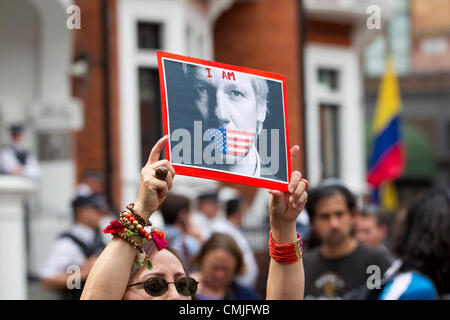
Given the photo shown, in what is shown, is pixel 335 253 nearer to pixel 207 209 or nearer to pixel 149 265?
pixel 149 265

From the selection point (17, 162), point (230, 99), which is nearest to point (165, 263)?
point (230, 99)

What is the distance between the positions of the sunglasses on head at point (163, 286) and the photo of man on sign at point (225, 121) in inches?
17.5

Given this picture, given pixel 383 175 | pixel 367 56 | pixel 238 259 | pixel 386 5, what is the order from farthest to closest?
pixel 367 56 < pixel 386 5 < pixel 383 175 < pixel 238 259

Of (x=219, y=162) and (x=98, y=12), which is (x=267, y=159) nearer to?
(x=219, y=162)

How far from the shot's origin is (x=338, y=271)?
3.93m

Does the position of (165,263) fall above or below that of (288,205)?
below

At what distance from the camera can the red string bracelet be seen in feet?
7.95

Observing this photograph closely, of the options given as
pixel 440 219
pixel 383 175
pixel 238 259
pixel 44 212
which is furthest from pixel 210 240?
pixel 383 175

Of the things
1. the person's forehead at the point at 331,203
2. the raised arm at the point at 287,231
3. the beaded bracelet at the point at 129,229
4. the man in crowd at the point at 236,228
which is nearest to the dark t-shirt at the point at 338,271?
the person's forehead at the point at 331,203

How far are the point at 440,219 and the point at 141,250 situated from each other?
180cm

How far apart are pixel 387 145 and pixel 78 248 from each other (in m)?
9.55

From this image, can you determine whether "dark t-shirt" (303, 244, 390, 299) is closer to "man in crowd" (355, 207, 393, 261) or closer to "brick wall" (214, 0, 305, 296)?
"man in crowd" (355, 207, 393, 261)

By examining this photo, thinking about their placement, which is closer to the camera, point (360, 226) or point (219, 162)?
point (219, 162)

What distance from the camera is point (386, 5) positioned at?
53.4 feet
